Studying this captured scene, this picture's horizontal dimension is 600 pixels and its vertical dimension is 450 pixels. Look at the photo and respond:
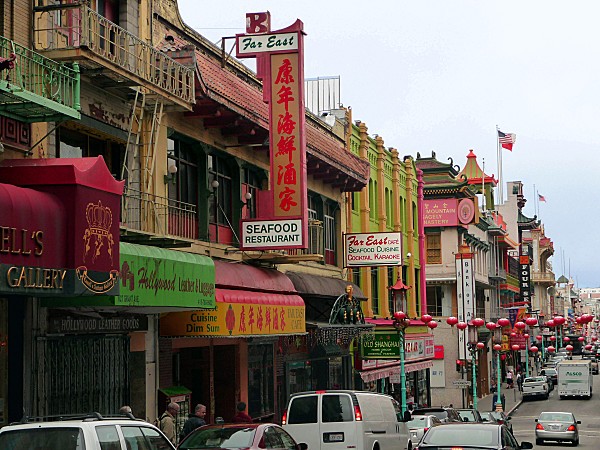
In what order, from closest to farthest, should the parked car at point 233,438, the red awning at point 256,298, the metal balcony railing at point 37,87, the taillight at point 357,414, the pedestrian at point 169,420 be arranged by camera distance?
the parked car at point 233,438 < the metal balcony railing at point 37,87 < the pedestrian at point 169,420 < the taillight at point 357,414 < the red awning at point 256,298

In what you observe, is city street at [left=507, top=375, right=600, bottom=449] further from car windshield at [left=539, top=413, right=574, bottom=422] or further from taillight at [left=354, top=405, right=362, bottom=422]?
taillight at [left=354, top=405, right=362, bottom=422]

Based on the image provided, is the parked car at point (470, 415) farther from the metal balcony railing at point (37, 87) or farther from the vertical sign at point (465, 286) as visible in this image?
the vertical sign at point (465, 286)

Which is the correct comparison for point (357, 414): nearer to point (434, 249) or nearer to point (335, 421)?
point (335, 421)

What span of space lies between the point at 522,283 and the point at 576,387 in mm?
32659

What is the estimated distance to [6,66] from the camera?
588 inches

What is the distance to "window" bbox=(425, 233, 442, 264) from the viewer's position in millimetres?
72250

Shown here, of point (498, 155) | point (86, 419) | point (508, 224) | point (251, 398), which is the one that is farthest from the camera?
point (508, 224)

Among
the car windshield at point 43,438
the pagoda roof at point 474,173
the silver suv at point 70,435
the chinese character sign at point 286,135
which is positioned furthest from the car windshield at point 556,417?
the pagoda roof at point 474,173

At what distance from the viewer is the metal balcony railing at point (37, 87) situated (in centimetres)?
1672

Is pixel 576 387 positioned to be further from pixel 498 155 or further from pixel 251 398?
pixel 251 398

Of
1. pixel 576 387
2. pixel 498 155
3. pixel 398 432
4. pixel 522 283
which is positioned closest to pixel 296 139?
pixel 398 432

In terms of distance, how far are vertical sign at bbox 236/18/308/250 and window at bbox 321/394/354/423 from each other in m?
5.72

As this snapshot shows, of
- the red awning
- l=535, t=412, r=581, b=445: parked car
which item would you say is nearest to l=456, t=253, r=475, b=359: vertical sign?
l=535, t=412, r=581, b=445: parked car

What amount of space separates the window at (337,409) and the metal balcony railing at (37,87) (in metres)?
8.36
